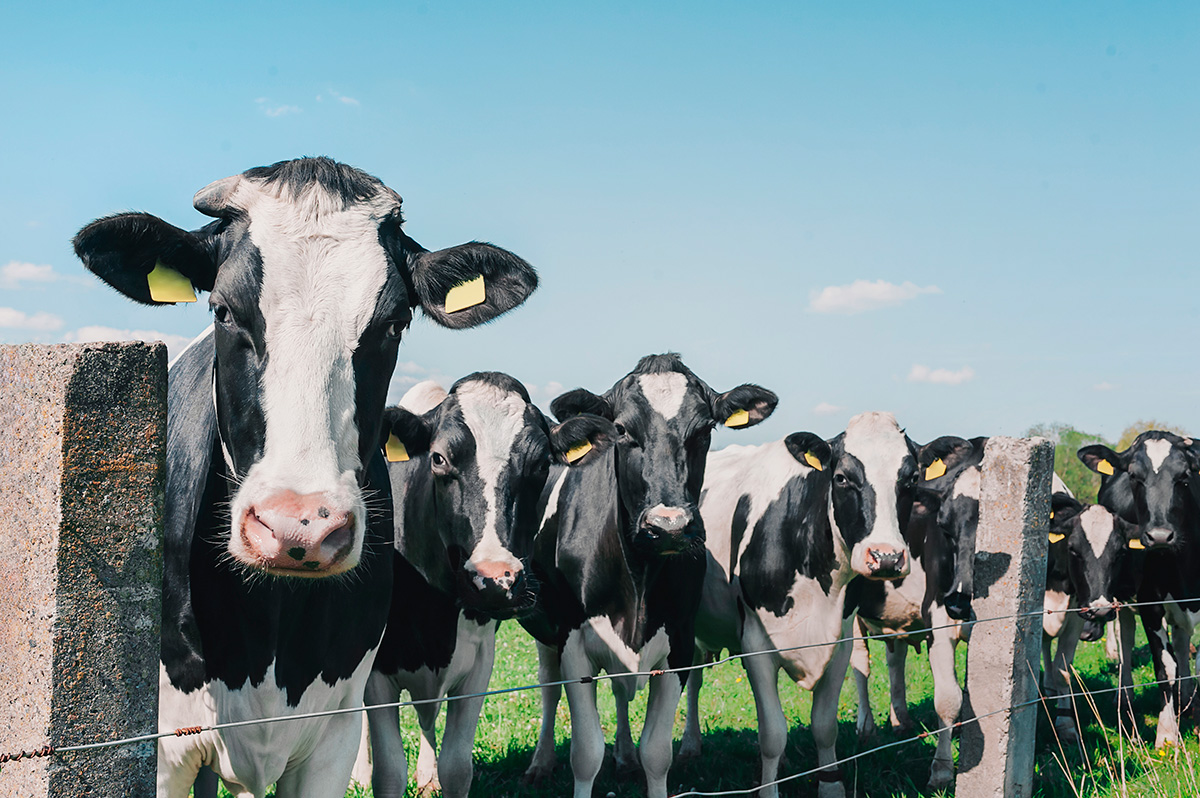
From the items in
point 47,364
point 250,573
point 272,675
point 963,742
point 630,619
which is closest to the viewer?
point 47,364

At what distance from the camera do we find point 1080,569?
27.7 feet

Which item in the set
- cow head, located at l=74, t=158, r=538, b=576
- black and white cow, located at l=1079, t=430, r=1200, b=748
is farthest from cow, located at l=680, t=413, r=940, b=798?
cow head, located at l=74, t=158, r=538, b=576

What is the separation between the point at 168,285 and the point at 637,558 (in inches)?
130

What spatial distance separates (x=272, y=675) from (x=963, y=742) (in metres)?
3.55

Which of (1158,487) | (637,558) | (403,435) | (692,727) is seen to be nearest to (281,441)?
(403,435)

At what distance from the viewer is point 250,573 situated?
2979 mm

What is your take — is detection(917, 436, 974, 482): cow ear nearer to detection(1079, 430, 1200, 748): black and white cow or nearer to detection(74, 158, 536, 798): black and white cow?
detection(1079, 430, 1200, 748): black and white cow

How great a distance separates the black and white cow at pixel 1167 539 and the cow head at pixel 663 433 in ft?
14.9

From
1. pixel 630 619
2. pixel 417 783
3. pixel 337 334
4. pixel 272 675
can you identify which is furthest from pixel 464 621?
pixel 337 334

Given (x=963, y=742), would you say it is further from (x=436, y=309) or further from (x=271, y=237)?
(x=271, y=237)

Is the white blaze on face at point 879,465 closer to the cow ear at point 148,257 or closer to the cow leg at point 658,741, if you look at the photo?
the cow leg at point 658,741

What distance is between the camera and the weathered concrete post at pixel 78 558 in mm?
1843

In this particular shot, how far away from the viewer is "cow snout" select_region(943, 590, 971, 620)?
240 inches

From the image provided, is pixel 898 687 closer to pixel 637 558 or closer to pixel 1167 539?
pixel 1167 539
